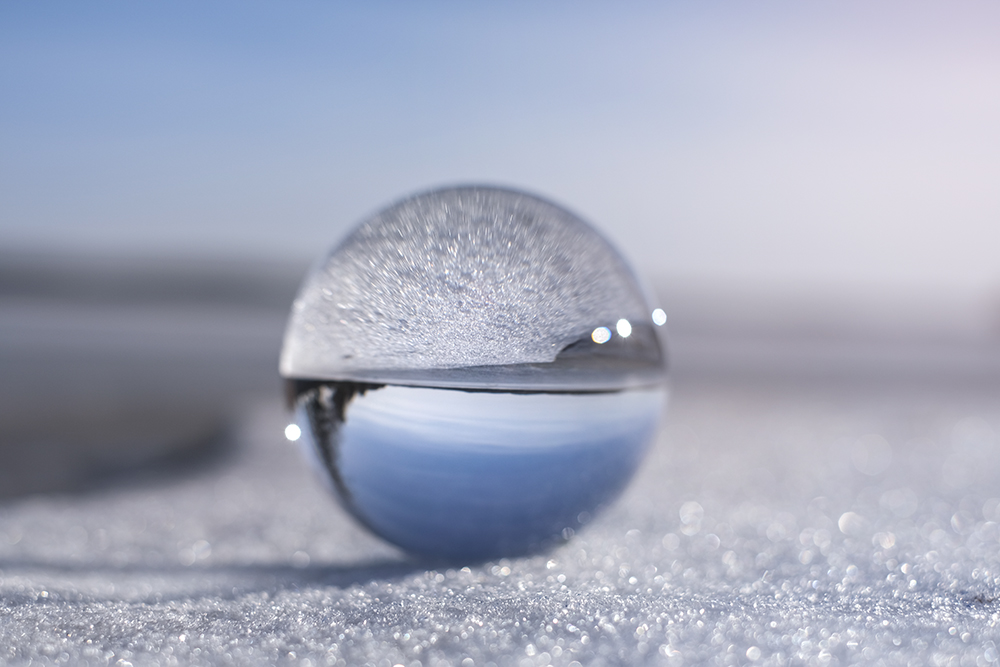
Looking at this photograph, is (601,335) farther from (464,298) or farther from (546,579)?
(546,579)

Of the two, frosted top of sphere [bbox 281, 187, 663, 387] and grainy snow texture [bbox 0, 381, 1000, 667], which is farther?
frosted top of sphere [bbox 281, 187, 663, 387]

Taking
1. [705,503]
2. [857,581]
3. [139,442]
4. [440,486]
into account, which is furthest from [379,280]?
[139,442]

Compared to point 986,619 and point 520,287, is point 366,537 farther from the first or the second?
point 986,619

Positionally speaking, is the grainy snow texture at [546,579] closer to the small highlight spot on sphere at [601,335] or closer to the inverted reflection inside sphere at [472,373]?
the inverted reflection inside sphere at [472,373]

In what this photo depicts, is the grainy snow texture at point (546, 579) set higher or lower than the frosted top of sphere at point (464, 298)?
lower

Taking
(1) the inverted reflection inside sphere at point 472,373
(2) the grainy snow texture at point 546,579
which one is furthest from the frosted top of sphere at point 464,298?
(2) the grainy snow texture at point 546,579

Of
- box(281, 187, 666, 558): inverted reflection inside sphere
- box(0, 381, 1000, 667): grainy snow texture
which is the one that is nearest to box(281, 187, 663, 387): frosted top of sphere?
box(281, 187, 666, 558): inverted reflection inside sphere

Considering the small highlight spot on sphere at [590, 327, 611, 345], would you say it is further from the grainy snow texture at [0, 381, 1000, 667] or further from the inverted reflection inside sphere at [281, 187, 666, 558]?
the grainy snow texture at [0, 381, 1000, 667]
